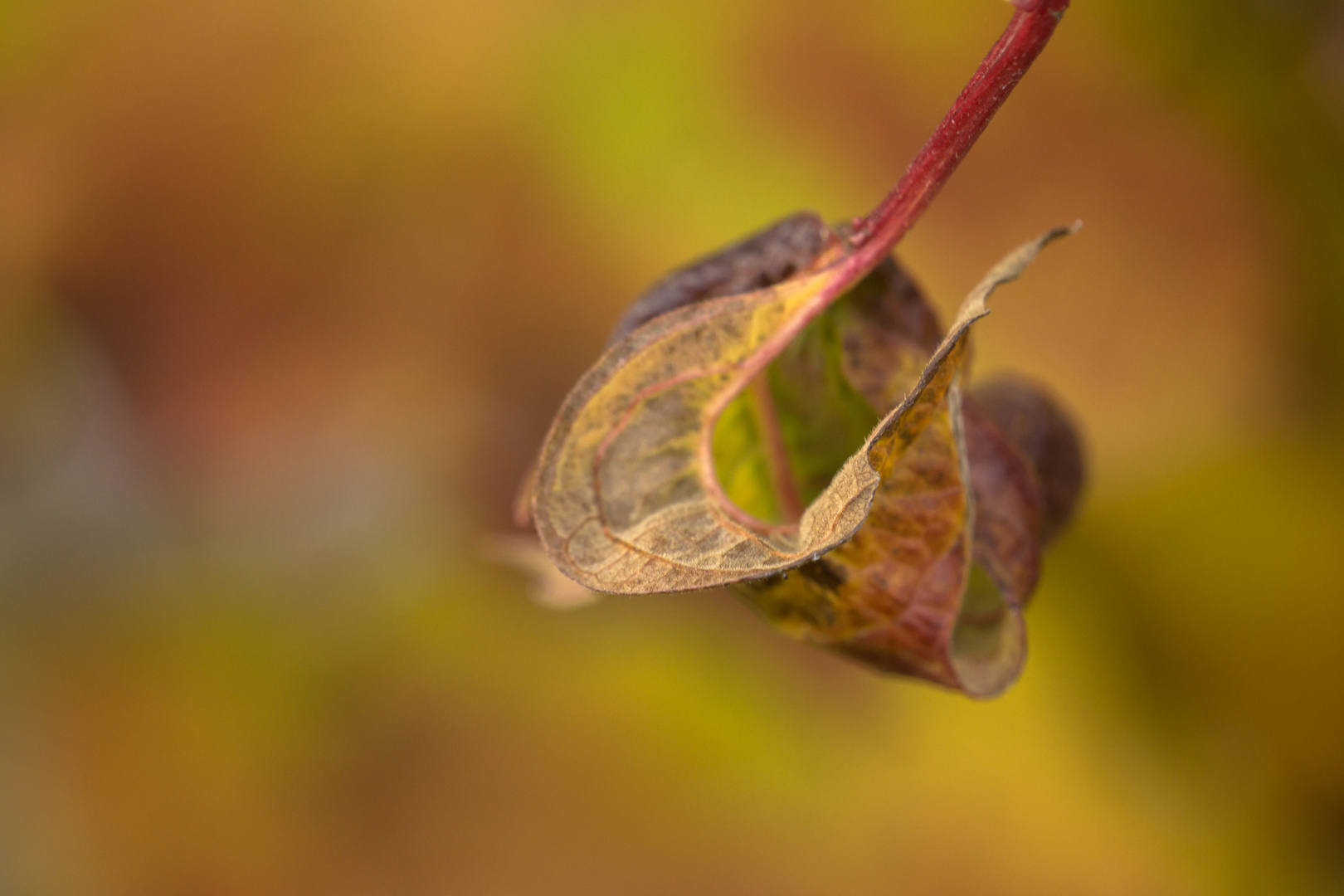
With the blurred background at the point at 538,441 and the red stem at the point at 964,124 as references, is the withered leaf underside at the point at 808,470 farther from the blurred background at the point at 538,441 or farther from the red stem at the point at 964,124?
the blurred background at the point at 538,441

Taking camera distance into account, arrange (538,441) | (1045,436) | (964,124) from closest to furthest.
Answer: (964,124)
(1045,436)
(538,441)

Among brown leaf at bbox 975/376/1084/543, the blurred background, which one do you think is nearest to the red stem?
brown leaf at bbox 975/376/1084/543

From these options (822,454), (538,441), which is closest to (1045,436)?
(822,454)

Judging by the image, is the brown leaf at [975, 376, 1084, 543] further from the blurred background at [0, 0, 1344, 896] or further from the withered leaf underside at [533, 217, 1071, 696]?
the blurred background at [0, 0, 1344, 896]

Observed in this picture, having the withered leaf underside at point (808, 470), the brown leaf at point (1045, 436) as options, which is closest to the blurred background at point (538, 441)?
the brown leaf at point (1045, 436)

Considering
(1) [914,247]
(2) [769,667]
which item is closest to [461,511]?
(2) [769,667]

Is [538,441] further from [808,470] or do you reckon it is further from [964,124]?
[964,124]

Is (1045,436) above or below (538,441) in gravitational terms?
above
